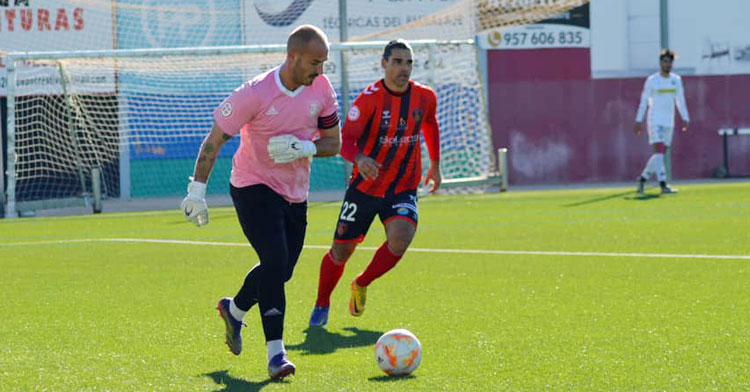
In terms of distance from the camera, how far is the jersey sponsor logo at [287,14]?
25250mm

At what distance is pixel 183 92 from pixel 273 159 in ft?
58.7

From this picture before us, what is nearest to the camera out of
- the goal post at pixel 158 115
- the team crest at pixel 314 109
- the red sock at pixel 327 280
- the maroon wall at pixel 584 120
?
the team crest at pixel 314 109

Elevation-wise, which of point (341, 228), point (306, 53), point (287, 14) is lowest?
point (341, 228)

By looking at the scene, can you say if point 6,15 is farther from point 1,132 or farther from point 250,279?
point 250,279

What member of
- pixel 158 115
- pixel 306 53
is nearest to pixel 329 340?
pixel 306 53

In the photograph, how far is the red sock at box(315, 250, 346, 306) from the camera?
7.60 m

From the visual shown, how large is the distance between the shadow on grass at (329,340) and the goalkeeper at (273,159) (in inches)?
17.5

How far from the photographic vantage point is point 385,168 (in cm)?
793

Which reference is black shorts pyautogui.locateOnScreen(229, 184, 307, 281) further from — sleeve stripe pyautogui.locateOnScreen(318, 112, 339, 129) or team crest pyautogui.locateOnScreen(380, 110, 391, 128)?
team crest pyautogui.locateOnScreen(380, 110, 391, 128)

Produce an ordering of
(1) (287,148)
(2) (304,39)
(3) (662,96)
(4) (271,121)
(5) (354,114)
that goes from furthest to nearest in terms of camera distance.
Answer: (3) (662,96)
(5) (354,114)
(4) (271,121)
(1) (287,148)
(2) (304,39)

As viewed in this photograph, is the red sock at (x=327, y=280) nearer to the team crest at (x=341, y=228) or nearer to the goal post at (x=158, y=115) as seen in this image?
the team crest at (x=341, y=228)

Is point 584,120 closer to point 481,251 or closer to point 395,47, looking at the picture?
point 481,251

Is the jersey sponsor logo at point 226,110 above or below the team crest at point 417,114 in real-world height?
below

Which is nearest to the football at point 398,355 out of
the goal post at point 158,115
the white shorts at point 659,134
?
the white shorts at point 659,134
